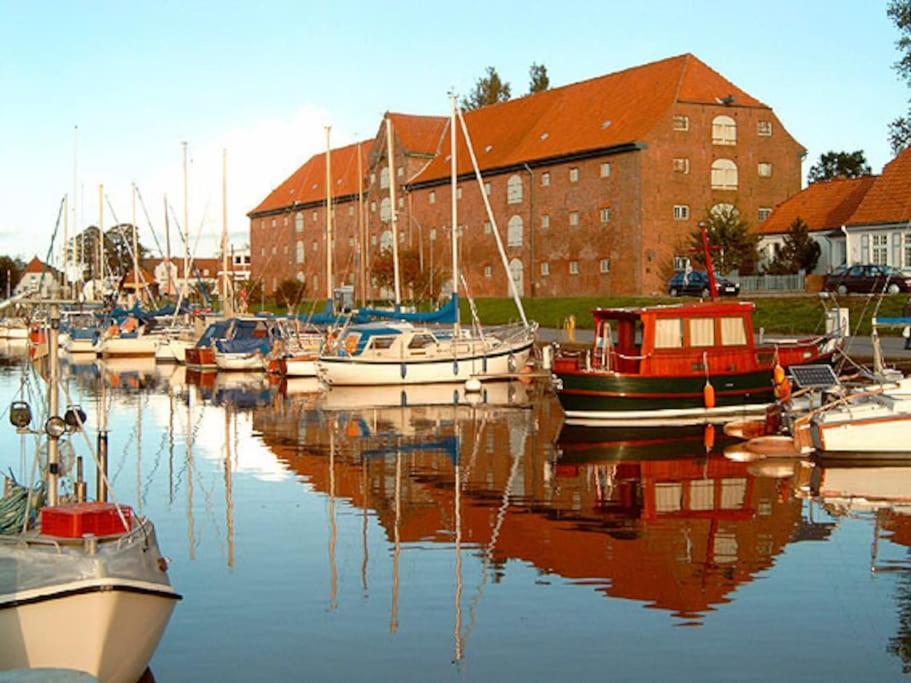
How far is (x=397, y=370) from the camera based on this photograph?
43469 millimetres

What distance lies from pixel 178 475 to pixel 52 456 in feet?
39.3

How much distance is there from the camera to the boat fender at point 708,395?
100 feet

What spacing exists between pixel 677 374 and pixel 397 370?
47.7 ft

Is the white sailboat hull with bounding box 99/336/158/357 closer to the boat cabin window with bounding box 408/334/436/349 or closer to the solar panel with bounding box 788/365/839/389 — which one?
the boat cabin window with bounding box 408/334/436/349

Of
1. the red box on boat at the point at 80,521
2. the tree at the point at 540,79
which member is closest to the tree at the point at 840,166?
the tree at the point at 540,79

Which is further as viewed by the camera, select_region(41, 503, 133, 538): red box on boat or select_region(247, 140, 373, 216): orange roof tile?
select_region(247, 140, 373, 216): orange roof tile

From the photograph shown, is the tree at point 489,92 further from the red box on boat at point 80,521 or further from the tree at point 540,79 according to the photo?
the red box on boat at point 80,521

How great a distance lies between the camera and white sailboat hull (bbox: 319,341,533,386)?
43469 mm

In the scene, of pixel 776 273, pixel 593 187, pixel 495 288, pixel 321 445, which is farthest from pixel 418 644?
pixel 495 288

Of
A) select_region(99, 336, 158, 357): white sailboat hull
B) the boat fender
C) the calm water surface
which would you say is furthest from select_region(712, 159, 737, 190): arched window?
the calm water surface

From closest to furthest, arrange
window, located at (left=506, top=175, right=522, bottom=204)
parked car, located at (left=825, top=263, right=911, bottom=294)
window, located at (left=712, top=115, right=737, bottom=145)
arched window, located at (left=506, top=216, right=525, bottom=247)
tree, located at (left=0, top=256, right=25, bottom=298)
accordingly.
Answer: parked car, located at (left=825, top=263, right=911, bottom=294), window, located at (left=712, top=115, right=737, bottom=145), arched window, located at (left=506, top=216, right=525, bottom=247), window, located at (left=506, top=175, right=522, bottom=204), tree, located at (left=0, top=256, right=25, bottom=298)

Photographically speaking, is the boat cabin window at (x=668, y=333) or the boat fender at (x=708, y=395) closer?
the boat fender at (x=708, y=395)

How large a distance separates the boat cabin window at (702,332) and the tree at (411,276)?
4411 cm

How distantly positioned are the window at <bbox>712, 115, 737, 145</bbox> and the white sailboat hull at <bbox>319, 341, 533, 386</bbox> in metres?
37.4
